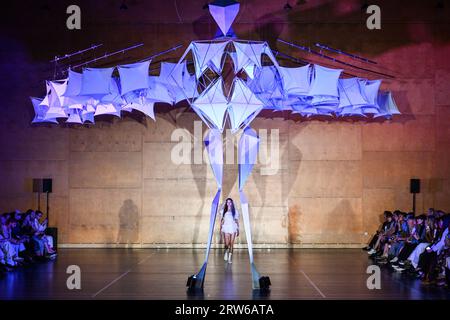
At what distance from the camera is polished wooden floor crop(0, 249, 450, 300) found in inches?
356

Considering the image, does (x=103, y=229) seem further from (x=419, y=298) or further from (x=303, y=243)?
(x=419, y=298)

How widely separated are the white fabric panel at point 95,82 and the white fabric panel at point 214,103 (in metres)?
2.89

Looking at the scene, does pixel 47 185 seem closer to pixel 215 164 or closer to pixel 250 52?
pixel 215 164

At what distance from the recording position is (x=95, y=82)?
12.5m

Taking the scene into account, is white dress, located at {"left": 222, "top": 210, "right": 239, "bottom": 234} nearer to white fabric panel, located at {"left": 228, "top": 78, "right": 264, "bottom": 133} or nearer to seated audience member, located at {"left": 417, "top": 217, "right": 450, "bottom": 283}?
white fabric panel, located at {"left": 228, "top": 78, "right": 264, "bottom": 133}

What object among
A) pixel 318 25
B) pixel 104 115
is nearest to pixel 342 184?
pixel 318 25

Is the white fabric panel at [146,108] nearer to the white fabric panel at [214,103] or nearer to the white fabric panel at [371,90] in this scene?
the white fabric panel at [214,103]

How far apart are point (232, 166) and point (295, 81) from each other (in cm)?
393

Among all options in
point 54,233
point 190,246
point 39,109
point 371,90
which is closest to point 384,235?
point 371,90

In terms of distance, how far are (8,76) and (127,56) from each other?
3007 millimetres

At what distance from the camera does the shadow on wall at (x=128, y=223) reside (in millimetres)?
15867

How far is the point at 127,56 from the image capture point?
1605 centimetres

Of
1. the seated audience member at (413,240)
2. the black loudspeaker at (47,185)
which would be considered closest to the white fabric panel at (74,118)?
the black loudspeaker at (47,185)

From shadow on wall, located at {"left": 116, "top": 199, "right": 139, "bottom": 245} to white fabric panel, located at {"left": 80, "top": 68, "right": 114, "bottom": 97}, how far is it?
165 inches
